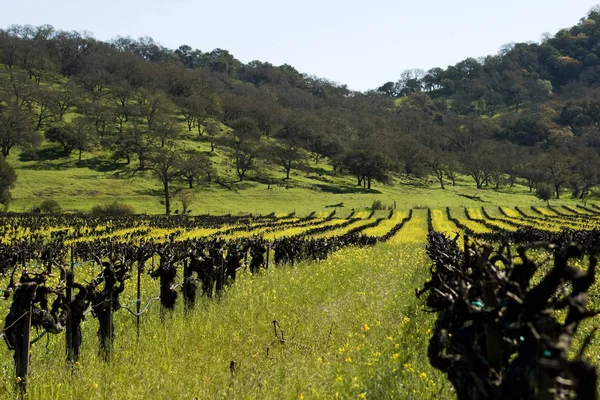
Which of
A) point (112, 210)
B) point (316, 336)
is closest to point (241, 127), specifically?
point (112, 210)

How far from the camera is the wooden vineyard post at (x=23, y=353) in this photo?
251 inches

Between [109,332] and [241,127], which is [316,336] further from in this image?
[241,127]

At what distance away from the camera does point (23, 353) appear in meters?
6.46

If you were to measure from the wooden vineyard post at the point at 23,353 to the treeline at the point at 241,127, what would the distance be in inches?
2453

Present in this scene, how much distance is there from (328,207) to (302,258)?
51.6 meters

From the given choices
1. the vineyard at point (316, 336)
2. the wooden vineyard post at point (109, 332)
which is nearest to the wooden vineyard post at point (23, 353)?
the vineyard at point (316, 336)

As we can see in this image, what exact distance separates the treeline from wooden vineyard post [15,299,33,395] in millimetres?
62309

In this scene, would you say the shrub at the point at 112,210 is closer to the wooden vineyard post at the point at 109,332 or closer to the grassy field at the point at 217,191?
the grassy field at the point at 217,191

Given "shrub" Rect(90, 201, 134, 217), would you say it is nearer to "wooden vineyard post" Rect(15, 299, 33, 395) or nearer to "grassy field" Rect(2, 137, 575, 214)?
"grassy field" Rect(2, 137, 575, 214)

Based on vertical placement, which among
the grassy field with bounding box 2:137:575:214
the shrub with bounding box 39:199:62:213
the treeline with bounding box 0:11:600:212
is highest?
the treeline with bounding box 0:11:600:212

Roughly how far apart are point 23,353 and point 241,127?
101871 millimetres

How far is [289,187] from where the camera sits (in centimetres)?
8912

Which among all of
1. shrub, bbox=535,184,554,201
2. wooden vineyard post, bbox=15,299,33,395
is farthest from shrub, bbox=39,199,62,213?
shrub, bbox=535,184,554,201

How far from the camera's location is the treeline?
92.1m
